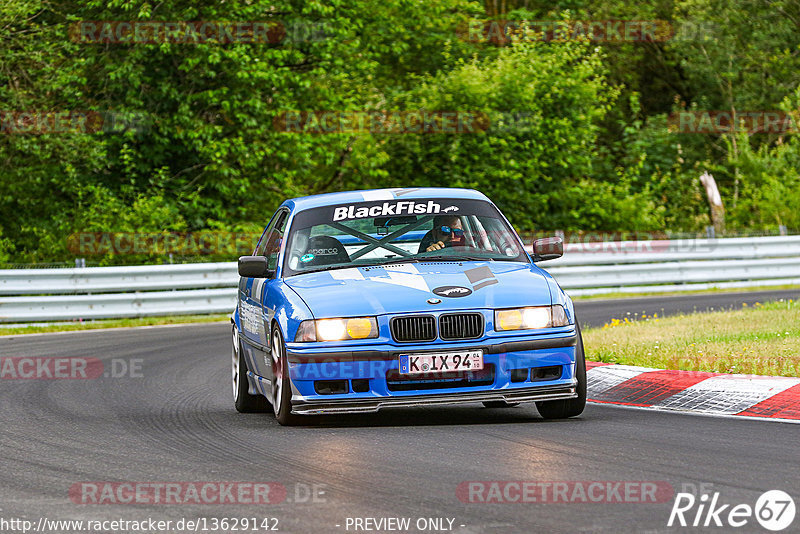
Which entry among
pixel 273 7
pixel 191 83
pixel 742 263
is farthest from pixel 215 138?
pixel 742 263

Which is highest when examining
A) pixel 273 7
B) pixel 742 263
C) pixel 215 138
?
pixel 273 7

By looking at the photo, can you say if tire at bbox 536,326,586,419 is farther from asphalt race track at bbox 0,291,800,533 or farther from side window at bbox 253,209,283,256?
side window at bbox 253,209,283,256

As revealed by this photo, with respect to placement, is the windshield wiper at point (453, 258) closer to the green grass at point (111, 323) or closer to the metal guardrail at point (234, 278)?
the green grass at point (111, 323)

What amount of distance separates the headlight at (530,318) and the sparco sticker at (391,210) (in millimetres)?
1612

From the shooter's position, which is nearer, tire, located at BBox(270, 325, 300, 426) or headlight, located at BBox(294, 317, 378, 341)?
headlight, located at BBox(294, 317, 378, 341)

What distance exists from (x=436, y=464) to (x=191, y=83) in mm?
22461

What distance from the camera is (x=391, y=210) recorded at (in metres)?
9.72

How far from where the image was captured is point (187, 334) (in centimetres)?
1866

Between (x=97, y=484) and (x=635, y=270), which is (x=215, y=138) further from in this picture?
(x=97, y=484)

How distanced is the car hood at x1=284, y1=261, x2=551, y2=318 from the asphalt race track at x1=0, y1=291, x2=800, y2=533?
785 millimetres

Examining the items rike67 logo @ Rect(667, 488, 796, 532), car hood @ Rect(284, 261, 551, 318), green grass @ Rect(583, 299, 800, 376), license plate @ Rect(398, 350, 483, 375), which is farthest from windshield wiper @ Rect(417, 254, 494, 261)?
rike67 logo @ Rect(667, 488, 796, 532)

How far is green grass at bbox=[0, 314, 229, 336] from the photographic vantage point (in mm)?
20438

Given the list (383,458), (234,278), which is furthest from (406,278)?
(234,278)

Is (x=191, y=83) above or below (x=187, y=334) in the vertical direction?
above
